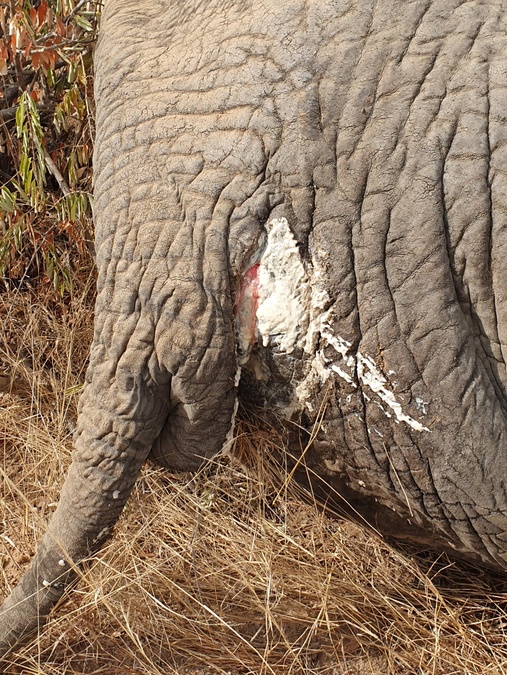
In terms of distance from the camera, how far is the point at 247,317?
2.07m

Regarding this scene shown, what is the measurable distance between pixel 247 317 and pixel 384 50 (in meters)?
0.71

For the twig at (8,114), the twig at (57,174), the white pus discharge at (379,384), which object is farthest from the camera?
the twig at (8,114)

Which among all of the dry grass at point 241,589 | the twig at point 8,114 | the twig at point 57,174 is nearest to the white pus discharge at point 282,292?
the dry grass at point 241,589

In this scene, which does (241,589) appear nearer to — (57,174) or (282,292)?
(282,292)

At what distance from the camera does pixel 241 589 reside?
104 inches

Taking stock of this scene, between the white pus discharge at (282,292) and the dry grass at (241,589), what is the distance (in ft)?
1.90

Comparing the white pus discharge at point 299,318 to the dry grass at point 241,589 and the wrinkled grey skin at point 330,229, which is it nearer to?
the wrinkled grey skin at point 330,229

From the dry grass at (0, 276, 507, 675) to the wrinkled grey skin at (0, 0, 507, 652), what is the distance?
435mm

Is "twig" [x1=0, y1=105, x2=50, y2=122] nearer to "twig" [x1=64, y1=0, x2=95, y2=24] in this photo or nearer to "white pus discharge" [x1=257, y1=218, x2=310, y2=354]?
"twig" [x1=64, y1=0, x2=95, y2=24]

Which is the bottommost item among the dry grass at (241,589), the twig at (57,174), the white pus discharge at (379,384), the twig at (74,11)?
the dry grass at (241,589)

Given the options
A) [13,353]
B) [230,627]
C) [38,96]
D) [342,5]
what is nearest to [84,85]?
[38,96]

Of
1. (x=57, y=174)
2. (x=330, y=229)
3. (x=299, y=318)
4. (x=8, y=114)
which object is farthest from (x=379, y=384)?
(x=8, y=114)

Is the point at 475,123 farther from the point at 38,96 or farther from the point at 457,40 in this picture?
the point at 38,96

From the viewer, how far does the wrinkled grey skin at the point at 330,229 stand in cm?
189
